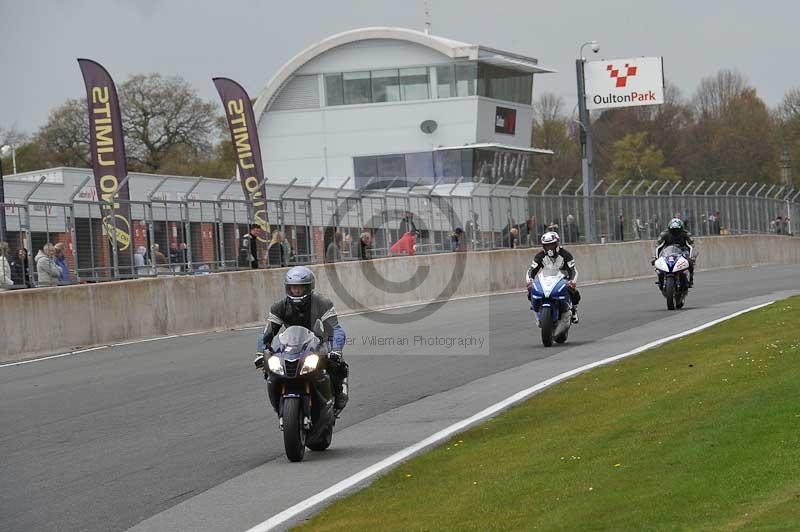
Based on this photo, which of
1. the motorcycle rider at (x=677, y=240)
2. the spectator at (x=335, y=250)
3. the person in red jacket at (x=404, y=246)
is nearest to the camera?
the motorcycle rider at (x=677, y=240)

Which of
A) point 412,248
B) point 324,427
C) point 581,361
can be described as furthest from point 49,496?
point 412,248

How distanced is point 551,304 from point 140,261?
327 inches

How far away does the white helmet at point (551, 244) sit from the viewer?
19750 millimetres

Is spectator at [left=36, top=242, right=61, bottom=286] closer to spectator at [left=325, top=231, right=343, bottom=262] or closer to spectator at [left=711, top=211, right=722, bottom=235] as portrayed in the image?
spectator at [left=325, top=231, right=343, bottom=262]

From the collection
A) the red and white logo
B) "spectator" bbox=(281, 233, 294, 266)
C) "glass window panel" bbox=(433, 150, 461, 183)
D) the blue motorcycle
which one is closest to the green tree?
"glass window panel" bbox=(433, 150, 461, 183)

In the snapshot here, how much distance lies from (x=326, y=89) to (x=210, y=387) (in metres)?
67.6

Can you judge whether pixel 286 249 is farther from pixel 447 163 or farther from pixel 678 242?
pixel 447 163

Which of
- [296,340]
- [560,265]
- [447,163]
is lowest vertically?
[296,340]

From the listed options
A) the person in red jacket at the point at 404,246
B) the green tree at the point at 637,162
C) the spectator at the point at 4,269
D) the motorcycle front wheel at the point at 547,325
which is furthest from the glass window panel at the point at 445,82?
the motorcycle front wheel at the point at 547,325

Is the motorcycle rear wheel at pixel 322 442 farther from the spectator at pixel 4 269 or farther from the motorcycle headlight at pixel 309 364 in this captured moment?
the spectator at pixel 4 269

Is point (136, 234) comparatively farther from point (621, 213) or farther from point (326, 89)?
point (326, 89)

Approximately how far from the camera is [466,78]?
259 feet

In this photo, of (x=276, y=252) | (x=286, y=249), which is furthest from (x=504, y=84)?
(x=276, y=252)

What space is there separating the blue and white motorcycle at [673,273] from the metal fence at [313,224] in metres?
7.42
